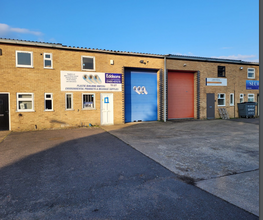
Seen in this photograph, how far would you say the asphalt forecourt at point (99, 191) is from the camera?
9.93 feet

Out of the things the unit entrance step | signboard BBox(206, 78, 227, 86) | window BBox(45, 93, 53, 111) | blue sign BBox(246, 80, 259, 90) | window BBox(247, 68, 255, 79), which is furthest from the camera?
window BBox(247, 68, 255, 79)

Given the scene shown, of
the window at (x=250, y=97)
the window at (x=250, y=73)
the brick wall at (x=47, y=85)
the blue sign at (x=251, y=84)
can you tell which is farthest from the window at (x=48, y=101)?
the window at (x=250, y=73)

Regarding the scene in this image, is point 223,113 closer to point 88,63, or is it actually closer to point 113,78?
point 113,78

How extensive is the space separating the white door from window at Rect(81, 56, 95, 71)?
6.95 ft

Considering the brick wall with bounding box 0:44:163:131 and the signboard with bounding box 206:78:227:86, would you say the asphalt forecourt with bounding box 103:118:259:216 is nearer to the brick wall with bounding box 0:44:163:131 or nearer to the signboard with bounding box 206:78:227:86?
the brick wall with bounding box 0:44:163:131

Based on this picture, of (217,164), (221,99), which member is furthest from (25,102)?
(221,99)

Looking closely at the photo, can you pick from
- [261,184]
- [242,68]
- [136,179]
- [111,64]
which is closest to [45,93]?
[111,64]

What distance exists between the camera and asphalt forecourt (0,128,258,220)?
9.93 ft

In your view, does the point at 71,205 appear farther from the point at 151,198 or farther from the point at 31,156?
the point at 31,156

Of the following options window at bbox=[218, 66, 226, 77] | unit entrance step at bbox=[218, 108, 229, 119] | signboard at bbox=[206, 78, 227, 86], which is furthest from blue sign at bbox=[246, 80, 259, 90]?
unit entrance step at bbox=[218, 108, 229, 119]

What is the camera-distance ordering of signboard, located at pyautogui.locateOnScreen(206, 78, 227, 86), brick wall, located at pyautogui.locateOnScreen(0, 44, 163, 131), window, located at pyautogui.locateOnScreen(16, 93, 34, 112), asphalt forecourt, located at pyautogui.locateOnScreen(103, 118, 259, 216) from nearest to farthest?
asphalt forecourt, located at pyautogui.locateOnScreen(103, 118, 259, 216) → brick wall, located at pyautogui.locateOnScreen(0, 44, 163, 131) → window, located at pyautogui.locateOnScreen(16, 93, 34, 112) → signboard, located at pyautogui.locateOnScreen(206, 78, 227, 86)

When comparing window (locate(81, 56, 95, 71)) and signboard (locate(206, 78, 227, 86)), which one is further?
signboard (locate(206, 78, 227, 86))

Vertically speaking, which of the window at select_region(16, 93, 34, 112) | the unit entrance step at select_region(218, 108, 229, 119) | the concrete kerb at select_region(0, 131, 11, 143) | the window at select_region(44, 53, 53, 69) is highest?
the window at select_region(44, 53, 53, 69)

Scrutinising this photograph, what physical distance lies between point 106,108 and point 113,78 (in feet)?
7.69
